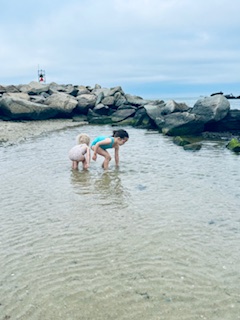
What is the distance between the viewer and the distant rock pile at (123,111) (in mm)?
22766

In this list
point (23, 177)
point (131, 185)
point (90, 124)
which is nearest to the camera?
point (131, 185)

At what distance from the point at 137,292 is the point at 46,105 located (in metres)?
28.5

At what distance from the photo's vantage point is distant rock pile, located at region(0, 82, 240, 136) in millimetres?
22766

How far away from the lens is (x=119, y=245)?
223 inches

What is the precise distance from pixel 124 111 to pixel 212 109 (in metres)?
11.2

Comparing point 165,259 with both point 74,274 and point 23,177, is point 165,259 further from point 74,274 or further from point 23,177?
point 23,177

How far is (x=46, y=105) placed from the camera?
31.4 m

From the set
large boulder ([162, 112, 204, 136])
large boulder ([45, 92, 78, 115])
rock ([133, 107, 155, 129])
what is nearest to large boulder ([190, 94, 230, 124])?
large boulder ([162, 112, 204, 136])

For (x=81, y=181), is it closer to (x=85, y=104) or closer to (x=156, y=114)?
A: (x=156, y=114)

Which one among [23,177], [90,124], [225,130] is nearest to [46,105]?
[90,124]

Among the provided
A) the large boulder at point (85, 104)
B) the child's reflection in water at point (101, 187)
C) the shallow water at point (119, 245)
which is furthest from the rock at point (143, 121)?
the shallow water at point (119, 245)

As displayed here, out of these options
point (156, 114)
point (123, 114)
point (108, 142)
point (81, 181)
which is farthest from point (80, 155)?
point (123, 114)

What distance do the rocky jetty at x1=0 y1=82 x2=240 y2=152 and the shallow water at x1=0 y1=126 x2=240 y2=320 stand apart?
39.2ft

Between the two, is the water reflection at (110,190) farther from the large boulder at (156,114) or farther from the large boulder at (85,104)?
the large boulder at (85,104)
